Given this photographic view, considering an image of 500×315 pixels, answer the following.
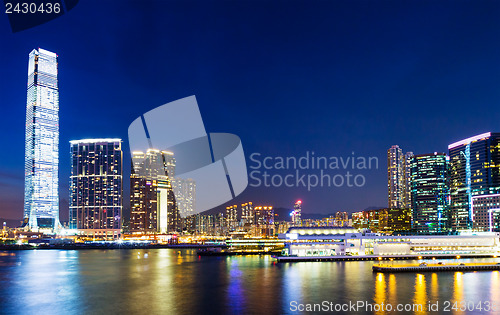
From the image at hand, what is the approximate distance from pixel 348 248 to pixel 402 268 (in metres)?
18.8

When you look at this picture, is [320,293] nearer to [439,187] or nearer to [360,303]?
[360,303]

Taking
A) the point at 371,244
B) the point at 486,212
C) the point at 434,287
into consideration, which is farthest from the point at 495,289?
the point at 486,212

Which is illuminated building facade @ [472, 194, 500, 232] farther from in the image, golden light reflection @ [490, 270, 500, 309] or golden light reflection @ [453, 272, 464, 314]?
golden light reflection @ [453, 272, 464, 314]

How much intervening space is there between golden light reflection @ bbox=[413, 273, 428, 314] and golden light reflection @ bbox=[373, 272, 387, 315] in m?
2.55

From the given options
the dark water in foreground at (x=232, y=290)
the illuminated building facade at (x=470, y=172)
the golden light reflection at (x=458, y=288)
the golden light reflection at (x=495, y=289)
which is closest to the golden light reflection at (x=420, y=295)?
the dark water in foreground at (x=232, y=290)

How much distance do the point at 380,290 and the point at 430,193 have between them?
499 feet

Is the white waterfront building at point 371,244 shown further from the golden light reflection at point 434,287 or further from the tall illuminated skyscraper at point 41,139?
the tall illuminated skyscraper at point 41,139

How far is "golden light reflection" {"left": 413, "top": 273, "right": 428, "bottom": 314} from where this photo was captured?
3459cm

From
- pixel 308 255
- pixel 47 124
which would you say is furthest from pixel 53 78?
pixel 308 255

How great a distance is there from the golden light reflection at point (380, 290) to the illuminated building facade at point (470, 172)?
114 m

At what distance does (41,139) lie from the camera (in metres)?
176

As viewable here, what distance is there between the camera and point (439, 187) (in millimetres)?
182500

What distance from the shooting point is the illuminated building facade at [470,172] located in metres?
153

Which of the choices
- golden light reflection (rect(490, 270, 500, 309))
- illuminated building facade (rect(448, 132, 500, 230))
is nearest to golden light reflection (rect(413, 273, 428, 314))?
golden light reflection (rect(490, 270, 500, 309))
